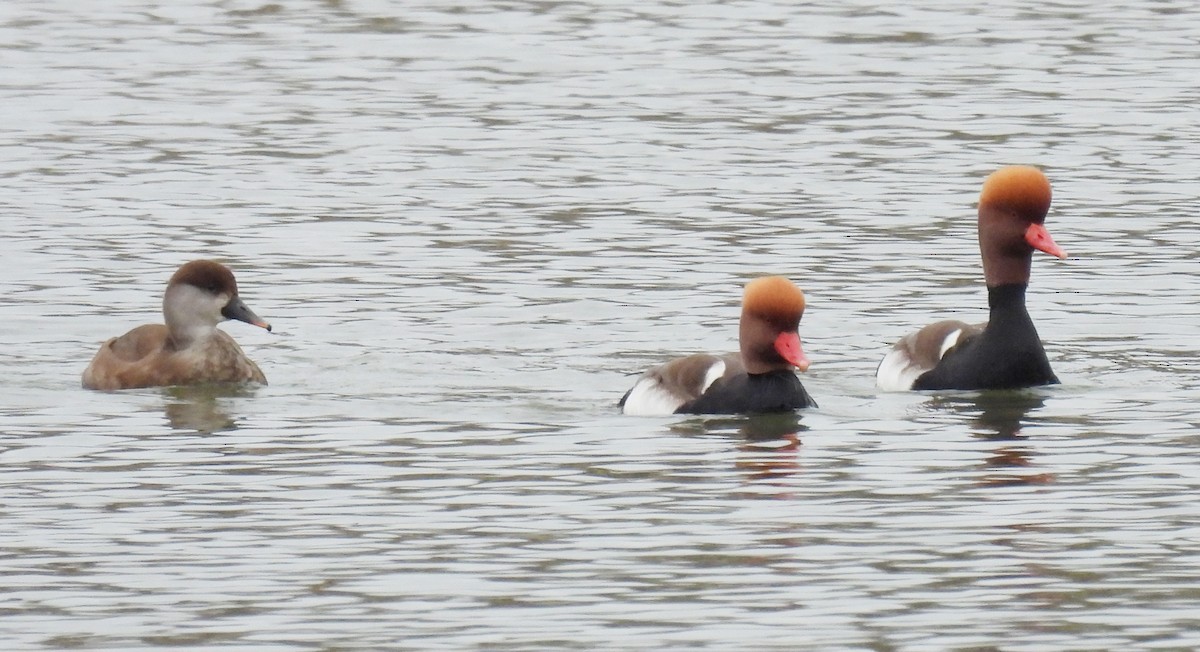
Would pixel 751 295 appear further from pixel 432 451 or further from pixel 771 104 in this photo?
pixel 771 104

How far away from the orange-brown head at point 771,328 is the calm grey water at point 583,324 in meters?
0.36

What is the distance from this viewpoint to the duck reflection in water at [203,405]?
46.1ft

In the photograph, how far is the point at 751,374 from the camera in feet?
45.7

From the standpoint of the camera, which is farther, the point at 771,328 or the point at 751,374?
the point at 751,374

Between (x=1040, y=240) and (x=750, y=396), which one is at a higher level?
(x=1040, y=240)

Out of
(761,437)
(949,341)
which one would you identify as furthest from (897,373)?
(761,437)

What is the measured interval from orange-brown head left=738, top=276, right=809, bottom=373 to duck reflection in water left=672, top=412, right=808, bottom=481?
0.28 metres

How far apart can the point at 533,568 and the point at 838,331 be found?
6.74m

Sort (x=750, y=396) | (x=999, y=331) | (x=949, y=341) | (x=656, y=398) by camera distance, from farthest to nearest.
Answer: (x=949, y=341), (x=999, y=331), (x=656, y=398), (x=750, y=396)

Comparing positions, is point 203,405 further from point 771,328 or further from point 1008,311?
point 1008,311

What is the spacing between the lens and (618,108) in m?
27.1

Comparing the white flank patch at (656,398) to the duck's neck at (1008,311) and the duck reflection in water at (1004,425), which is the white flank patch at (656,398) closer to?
the duck reflection in water at (1004,425)

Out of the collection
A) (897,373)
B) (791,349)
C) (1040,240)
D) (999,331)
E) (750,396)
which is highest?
(1040,240)

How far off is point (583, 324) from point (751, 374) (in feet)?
9.97
